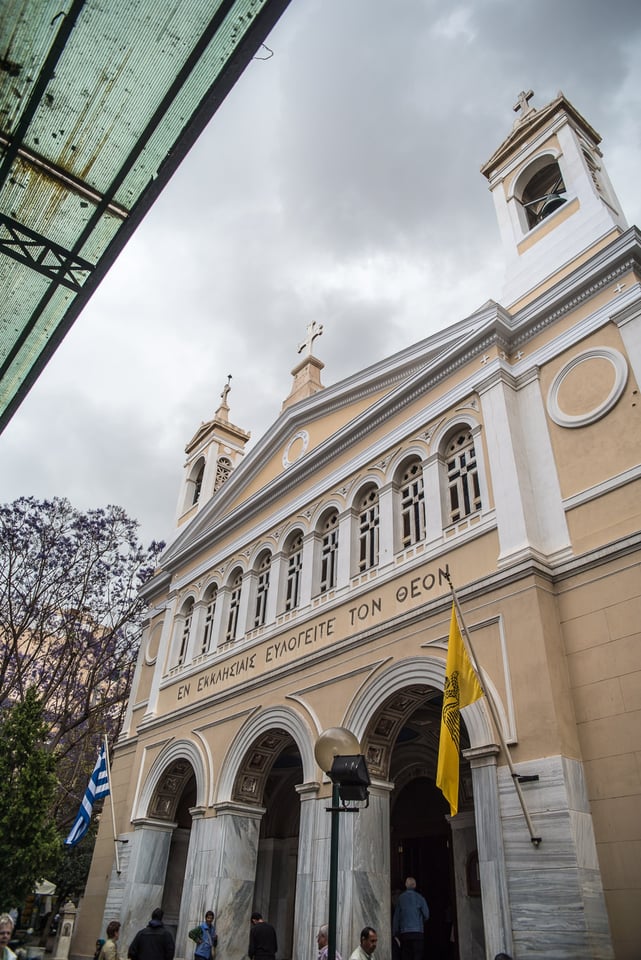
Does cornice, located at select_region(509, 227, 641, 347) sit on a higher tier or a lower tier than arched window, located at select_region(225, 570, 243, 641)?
higher

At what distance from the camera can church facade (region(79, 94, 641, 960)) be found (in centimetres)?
820

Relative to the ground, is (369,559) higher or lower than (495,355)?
lower

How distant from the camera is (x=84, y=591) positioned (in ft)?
67.5

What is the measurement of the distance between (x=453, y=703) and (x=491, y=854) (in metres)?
1.78

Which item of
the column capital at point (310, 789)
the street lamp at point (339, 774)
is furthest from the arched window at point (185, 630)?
the street lamp at point (339, 774)

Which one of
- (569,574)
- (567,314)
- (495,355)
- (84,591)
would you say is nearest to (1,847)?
(84,591)

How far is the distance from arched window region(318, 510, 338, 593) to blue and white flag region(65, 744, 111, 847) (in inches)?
263

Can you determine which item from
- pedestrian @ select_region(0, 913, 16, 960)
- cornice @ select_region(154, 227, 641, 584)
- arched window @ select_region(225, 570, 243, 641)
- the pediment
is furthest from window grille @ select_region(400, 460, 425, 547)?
pedestrian @ select_region(0, 913, 16, 960)

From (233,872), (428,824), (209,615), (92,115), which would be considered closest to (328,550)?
(209,615)

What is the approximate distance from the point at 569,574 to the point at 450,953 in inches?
305

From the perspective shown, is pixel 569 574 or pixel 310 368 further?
pixel 310 368

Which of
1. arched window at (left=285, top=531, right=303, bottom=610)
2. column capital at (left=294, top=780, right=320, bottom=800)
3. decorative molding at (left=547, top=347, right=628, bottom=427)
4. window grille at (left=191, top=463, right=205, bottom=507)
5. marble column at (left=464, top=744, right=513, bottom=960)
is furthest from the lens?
window grille at (left=191, top=463, right=205, bottom=507)

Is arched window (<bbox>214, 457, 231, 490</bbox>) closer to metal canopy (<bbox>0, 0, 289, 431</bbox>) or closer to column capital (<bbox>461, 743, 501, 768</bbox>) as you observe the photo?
column capital (<bbox>461, 743, 501, 768</bbox>)

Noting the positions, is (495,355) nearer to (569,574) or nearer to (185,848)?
(569,574)
